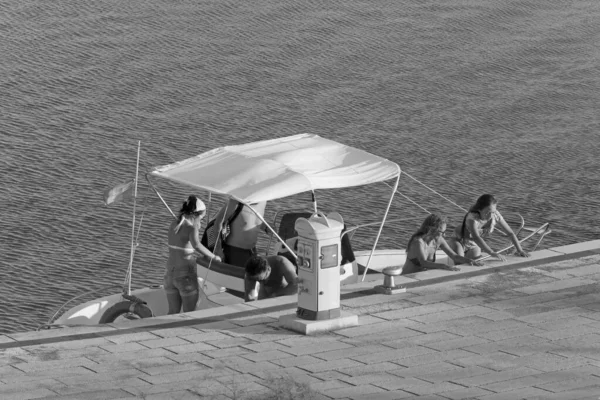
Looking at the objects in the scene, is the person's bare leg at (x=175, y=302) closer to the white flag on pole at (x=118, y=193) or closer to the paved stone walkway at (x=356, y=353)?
the paved stone walkway at (x=356, y=353)

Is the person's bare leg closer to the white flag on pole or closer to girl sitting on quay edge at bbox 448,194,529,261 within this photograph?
the white flag on pole

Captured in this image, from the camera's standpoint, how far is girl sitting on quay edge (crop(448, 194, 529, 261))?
14.8 meters

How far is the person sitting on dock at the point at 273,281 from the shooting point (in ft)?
44.4

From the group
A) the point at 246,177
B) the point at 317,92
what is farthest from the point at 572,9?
the point at 246,177

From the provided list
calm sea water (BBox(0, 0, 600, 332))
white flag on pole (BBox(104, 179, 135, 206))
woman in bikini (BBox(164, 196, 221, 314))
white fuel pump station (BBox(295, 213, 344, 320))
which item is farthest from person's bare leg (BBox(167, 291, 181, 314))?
calm sea water (BBox(0, 0, 600, 332))

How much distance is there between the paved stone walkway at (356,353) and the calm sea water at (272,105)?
16.4ft

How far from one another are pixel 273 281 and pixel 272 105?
15678 mm

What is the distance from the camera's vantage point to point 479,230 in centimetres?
1497

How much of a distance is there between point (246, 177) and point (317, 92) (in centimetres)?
1626

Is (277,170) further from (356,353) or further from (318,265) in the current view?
(356,353)

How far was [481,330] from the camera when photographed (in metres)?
12.1

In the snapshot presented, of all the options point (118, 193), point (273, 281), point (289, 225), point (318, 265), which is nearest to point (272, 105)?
point (289, 225)

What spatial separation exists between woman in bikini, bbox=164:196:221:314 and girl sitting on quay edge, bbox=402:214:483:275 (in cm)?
253

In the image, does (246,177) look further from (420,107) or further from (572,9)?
(572,9)
